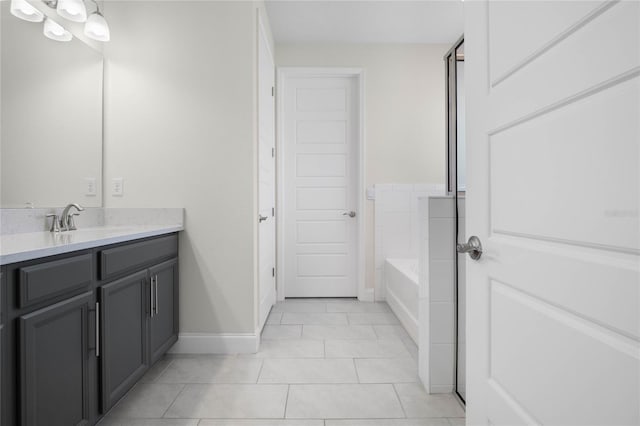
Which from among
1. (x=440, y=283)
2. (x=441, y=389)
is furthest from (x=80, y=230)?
(x=441, y=389)

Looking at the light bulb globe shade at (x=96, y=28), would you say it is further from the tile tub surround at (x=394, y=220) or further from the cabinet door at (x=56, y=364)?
the tile tub surround at (x=394, y=220)

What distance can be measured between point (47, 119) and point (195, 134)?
0.77 m

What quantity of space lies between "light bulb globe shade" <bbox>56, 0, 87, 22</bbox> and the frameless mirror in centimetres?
10

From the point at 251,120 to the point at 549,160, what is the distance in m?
1.90

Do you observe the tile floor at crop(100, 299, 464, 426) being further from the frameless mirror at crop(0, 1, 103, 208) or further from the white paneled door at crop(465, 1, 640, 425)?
the frameless mirror at crop(0, 1, 103, 208)

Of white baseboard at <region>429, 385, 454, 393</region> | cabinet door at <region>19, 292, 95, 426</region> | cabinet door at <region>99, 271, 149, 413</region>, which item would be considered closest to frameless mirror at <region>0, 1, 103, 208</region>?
cabinet door at <region>99, 271, 149, 413</region>

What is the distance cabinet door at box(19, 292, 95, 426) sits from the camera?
104 cm

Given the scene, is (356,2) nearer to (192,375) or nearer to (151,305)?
(151,305)

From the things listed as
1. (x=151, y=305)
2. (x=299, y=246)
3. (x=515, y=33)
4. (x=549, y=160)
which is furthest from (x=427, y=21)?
(x=151, y=305)

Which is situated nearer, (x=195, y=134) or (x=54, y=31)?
(x=54, y=31)

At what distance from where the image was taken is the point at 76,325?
127cm

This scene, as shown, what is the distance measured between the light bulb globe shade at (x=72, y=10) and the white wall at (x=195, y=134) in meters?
0.32

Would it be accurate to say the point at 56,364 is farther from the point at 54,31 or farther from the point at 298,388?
the point at 54,31

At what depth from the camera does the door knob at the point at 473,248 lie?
99 centimetres
